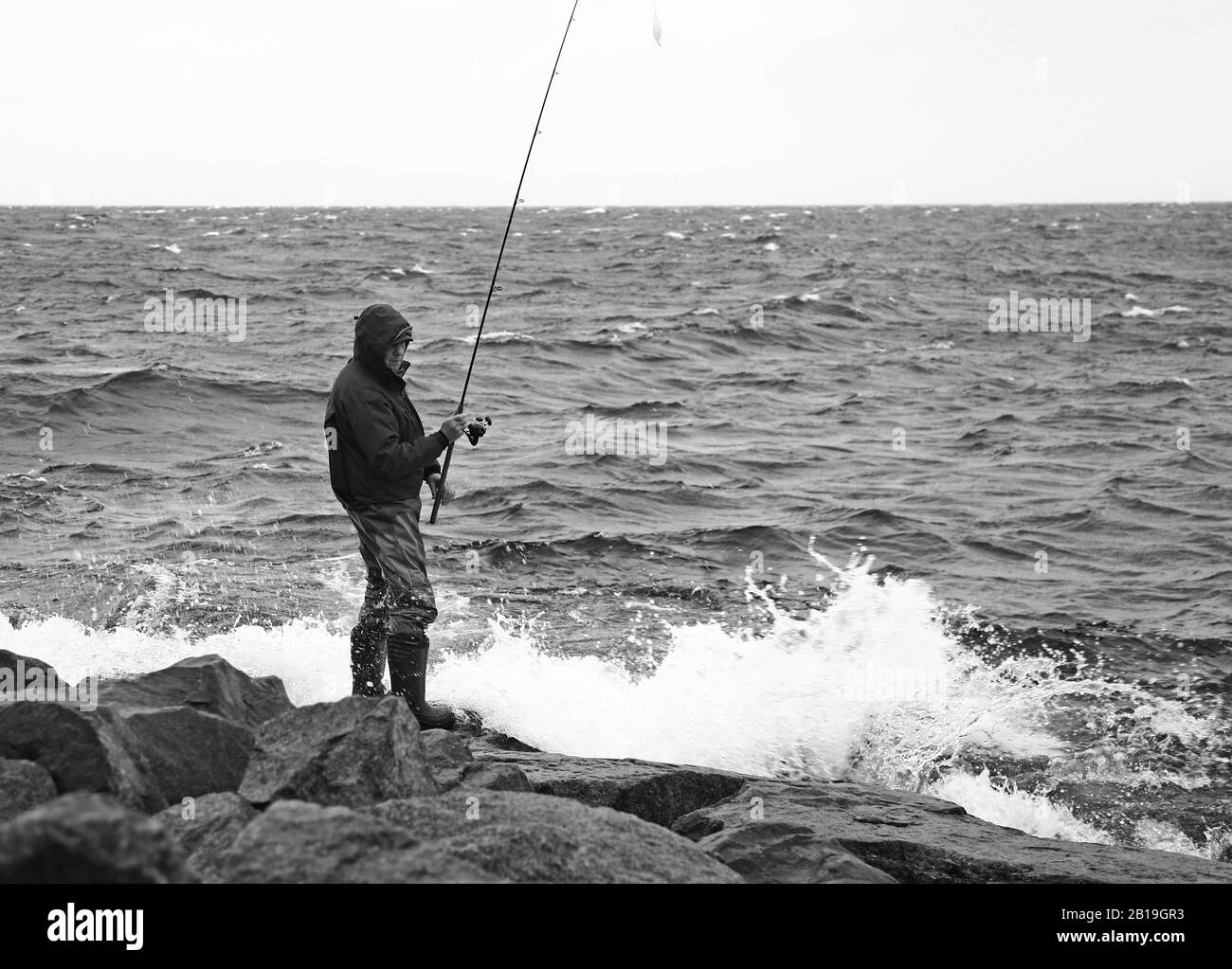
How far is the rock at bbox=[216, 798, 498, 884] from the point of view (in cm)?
263

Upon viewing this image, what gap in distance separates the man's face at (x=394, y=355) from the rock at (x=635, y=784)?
175cm

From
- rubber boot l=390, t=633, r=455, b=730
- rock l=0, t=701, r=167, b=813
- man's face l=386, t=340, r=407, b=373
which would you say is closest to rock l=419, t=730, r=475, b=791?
rubber boot l=390, t=633, r=455, b=730

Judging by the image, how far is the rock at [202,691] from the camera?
4730 mm

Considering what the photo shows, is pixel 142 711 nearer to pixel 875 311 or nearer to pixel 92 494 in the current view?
pixel 92 494

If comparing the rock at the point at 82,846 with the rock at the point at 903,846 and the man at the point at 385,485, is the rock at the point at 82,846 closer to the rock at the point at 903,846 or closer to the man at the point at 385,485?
the rock at the point at 903,846

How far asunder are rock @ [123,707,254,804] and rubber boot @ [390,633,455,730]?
1124 mm

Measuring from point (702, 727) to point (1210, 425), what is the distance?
1144 cm

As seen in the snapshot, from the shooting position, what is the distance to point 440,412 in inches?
587

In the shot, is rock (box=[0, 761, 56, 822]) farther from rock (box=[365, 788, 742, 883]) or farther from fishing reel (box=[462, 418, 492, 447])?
fishing reel (box=[462, 418, 492, 447])

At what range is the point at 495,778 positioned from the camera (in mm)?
4543

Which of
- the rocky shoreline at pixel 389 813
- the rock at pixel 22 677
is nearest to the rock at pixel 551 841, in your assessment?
the rocky shoreline at pixel 389 813

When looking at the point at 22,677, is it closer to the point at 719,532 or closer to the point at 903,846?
the point at 903,846
